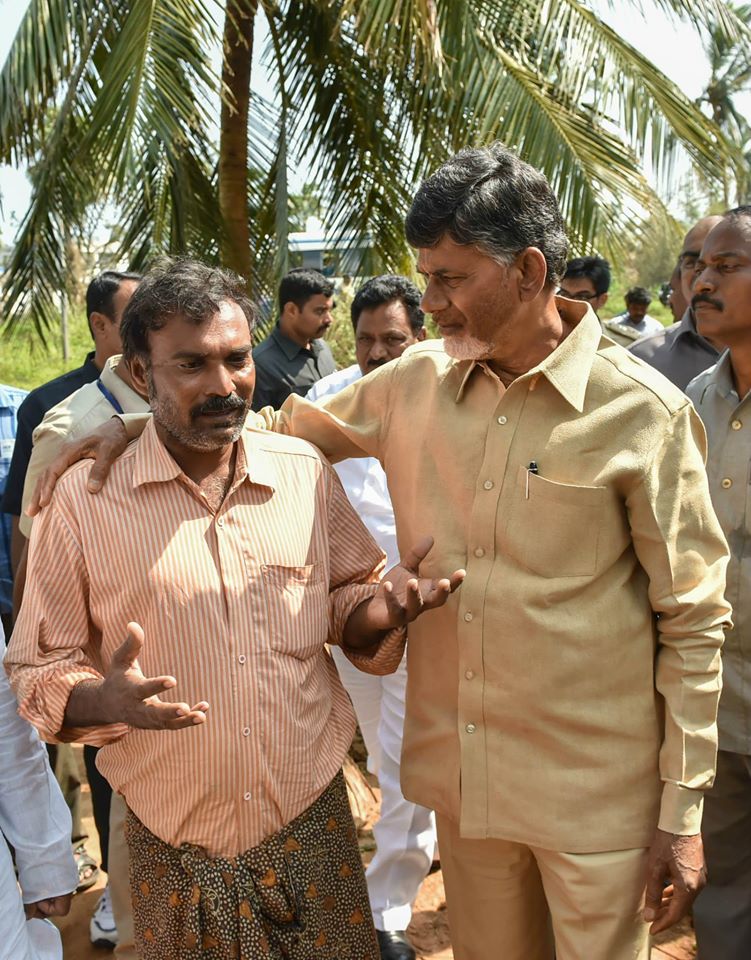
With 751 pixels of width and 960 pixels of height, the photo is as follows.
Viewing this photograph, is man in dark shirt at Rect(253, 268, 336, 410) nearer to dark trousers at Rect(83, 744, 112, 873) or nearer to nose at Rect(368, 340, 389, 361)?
nose at Rect(368, 340, 389, 361)

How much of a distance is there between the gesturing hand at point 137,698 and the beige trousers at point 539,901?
0.91 metres

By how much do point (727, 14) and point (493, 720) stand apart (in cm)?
665

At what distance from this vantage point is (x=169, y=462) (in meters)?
2.18

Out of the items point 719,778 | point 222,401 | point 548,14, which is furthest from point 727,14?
point 222,401

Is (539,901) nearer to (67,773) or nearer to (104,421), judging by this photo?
(104,421)

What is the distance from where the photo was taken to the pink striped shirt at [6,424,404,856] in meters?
2.09

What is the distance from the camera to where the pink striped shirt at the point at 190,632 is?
2094 mm

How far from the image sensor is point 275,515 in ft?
7.35

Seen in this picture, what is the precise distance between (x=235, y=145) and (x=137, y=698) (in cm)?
619

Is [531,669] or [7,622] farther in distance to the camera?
[7,622]

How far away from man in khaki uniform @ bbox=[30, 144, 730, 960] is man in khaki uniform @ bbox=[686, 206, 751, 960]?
73cm

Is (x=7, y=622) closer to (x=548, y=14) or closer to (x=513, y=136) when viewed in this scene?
(x=513, y=136)

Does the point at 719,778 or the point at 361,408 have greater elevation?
the point at 361,408

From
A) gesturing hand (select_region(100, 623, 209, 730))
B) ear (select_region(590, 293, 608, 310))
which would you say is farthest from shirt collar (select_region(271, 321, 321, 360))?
gesturing hand (select_region(100, 623, 209, 730))
